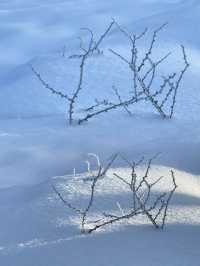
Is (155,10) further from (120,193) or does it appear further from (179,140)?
(120,193)

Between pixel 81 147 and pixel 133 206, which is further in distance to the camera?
pixel 81 147

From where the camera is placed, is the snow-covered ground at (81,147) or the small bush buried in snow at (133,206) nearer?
the snow-covered ground at (81,147)

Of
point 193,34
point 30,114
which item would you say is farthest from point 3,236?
point 193,34

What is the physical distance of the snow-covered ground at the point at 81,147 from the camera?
174 centimetres

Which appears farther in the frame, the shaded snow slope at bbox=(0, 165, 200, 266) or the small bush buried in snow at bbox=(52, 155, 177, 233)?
the small bush buried in snow at bbox=(52, 155, 177, 233)

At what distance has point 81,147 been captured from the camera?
8.57 feet

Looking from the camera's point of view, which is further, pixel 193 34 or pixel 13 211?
pixel 193 34

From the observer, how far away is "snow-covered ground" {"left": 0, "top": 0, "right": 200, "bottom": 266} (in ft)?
5.71

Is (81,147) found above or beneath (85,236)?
above

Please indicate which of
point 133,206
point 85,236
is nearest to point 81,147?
point 133,206

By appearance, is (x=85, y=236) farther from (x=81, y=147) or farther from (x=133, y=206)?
(x=81, y=147)

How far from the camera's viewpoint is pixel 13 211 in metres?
1.99

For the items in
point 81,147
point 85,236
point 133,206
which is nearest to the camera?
point 85,236

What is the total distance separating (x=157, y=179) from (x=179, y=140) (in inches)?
17.9
